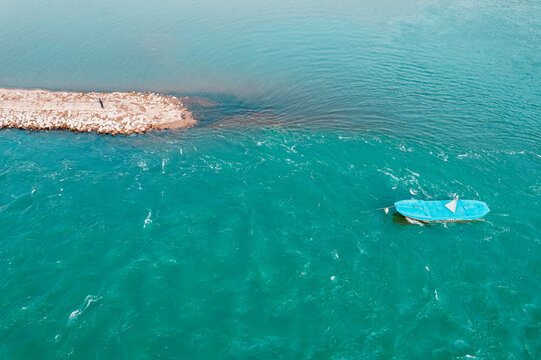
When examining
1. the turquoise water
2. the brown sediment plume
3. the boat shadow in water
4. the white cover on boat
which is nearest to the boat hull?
the white cover on boat

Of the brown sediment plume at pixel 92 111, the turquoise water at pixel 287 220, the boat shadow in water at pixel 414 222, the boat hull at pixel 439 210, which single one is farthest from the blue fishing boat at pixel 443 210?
the brown sediment plume at pixel 92 111

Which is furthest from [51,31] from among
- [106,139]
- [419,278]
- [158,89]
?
[419,278]

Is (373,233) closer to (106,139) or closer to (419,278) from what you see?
(419,278)

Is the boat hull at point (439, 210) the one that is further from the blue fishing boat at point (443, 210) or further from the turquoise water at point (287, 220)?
the turquoise water at point (287, 220)

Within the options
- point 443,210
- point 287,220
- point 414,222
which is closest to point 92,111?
point 287,220

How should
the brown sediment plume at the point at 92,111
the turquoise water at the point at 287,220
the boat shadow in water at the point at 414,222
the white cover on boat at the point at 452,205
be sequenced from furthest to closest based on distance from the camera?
the brown sediment plume at the point at 92,111
the boat shadow in water at the point at 414,222
the white cover on boat at the point at 452,205
the turquoise water at the point at 287,220

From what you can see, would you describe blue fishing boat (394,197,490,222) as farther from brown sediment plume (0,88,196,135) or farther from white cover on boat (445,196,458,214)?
brown sediment plume (0,88,196,135)
